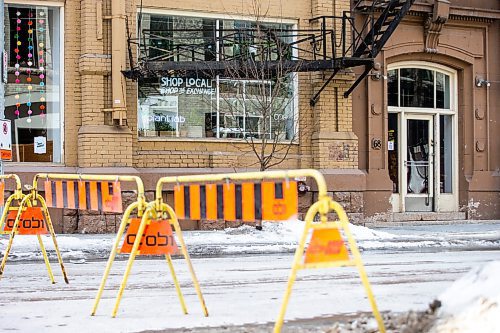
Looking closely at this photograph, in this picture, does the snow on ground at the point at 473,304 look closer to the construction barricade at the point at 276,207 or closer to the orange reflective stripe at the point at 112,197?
the construction barricade at the point at 276,207

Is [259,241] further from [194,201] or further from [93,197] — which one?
[194,201]

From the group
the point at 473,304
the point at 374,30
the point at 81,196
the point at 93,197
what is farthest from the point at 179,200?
the point at 374,30

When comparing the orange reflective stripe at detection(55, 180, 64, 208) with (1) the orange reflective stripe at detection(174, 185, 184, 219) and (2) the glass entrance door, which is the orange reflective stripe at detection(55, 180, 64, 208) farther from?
(2) the glass entrance door

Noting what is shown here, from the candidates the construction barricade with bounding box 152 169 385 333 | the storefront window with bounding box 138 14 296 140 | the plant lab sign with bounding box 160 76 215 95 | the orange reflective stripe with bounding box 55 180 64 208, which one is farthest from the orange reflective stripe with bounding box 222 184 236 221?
the plant lab sign with bounding box 160 76 215 95

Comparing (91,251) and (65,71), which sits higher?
(65,71)

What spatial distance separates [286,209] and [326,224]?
2.04ft

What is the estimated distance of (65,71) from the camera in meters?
16.7

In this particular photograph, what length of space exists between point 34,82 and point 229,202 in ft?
37.1

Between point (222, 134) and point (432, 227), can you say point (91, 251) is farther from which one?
point (432, 227)

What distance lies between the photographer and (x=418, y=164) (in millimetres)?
20359

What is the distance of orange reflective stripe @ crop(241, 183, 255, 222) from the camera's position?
6027 mm

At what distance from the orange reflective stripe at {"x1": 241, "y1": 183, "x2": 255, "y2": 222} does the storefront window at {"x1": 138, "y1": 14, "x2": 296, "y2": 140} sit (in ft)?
35.1

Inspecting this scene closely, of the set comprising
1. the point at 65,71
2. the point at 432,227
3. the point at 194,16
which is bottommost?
the point at 432,227

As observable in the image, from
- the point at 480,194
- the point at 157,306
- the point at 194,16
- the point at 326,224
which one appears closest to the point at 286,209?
the point at 326,224
